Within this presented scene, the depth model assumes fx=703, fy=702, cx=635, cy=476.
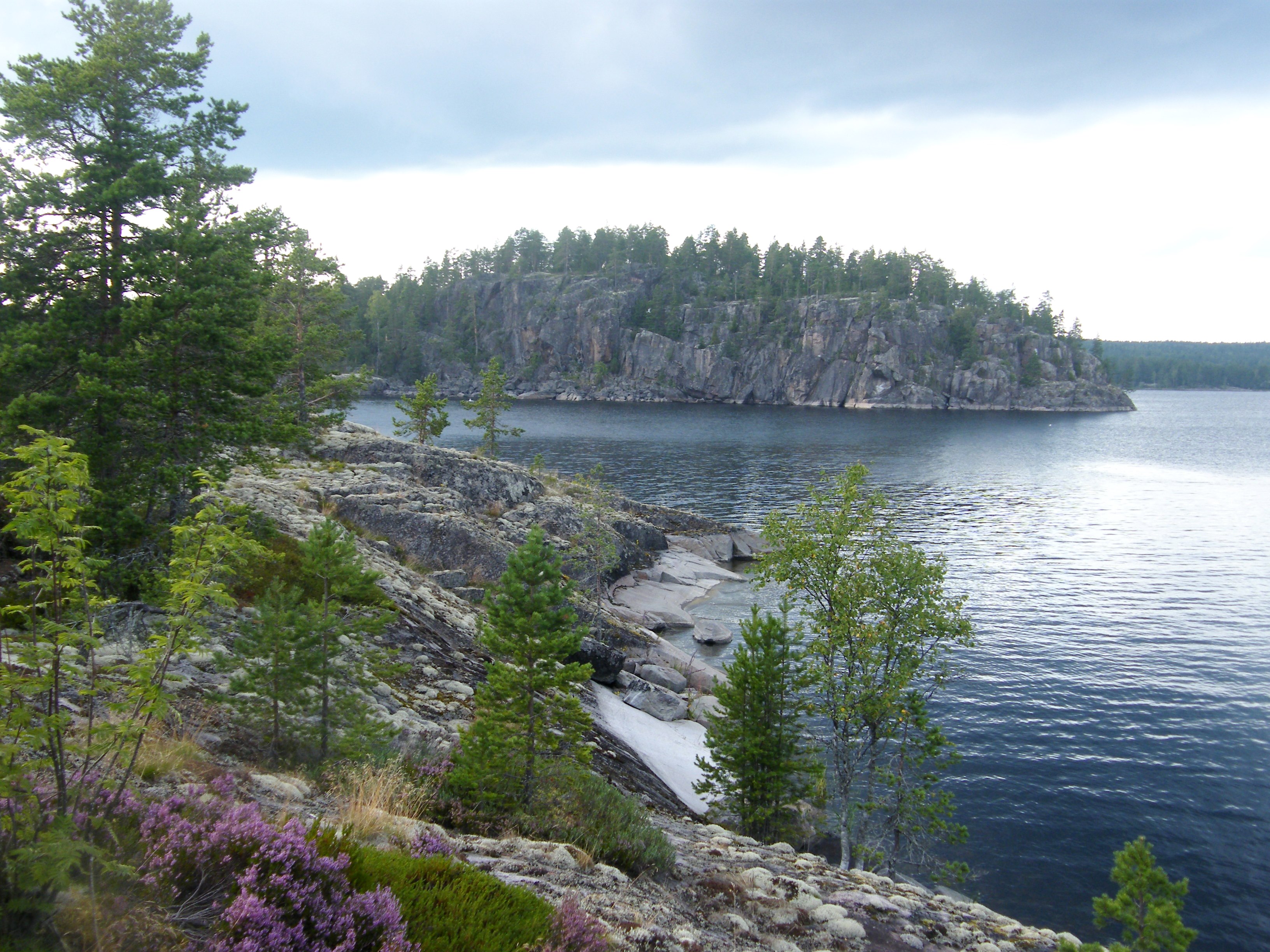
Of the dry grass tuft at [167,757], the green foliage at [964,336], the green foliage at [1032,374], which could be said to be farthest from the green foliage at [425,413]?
the green foliage at [1032,374]

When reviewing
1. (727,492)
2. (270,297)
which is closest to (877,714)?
(270,297)

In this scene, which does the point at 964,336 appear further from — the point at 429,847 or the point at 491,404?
the point at 429,847

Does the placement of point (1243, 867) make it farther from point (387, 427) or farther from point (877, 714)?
point (387, 427)

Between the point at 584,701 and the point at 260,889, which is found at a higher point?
the point at 260,889

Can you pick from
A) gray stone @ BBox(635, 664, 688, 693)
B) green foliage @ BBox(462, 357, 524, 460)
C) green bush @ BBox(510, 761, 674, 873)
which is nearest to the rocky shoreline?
gray stone @ BBox(635, 664, 688, 693)

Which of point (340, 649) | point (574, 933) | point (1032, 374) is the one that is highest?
point (1032, 374)

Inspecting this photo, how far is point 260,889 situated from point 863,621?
643 inches

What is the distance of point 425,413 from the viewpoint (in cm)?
5125

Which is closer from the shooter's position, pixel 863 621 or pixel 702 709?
pixel 863 621

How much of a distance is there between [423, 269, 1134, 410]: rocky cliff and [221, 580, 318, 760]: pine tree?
558ft

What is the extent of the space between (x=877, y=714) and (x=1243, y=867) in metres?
11.6

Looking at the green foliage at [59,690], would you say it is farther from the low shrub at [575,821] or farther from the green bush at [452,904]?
the low shrub at [575,821]

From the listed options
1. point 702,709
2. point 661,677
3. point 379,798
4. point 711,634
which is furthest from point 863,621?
point 711,634

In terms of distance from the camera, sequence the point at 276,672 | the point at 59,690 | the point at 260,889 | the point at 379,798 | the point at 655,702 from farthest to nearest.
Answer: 1. the point at 655,702
2. the point at 276,672
3. the point at 379,798
4. the point at 59,690
5. the point at 260,889
